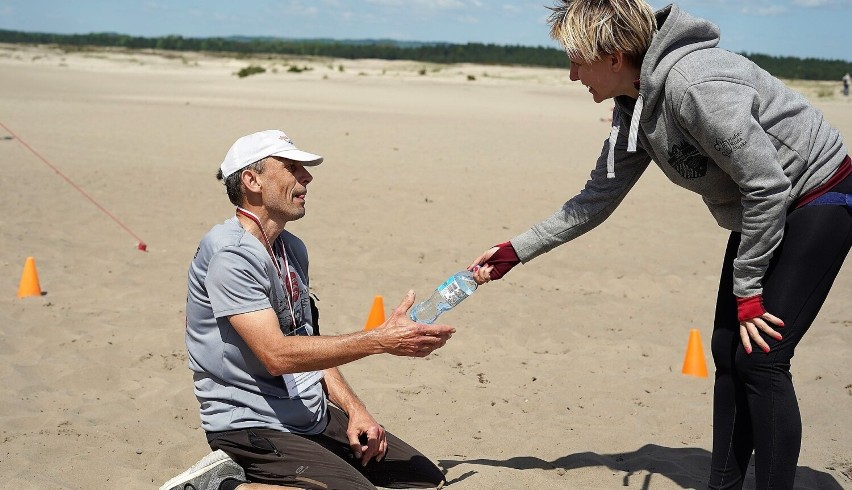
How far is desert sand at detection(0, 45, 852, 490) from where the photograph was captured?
4926mm

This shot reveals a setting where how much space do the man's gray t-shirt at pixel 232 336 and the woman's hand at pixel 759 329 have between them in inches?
70.8

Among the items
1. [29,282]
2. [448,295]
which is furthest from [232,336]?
[29,282]

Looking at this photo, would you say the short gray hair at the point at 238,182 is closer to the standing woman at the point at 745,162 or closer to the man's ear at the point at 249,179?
the man's ear at the point at 249,179

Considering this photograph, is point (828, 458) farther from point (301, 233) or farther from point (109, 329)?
point (301, 233)

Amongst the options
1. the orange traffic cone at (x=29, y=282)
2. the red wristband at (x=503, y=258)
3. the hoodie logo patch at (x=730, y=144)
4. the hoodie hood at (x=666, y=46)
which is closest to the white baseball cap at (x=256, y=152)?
the red wristband at (x=503, y=258)

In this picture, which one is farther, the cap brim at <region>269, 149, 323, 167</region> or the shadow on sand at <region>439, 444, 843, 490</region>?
the shadow on sand at <region>439, 444, 843, 490</region>

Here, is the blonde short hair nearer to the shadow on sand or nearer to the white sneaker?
the white sneaker

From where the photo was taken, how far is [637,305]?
7941 millimetres

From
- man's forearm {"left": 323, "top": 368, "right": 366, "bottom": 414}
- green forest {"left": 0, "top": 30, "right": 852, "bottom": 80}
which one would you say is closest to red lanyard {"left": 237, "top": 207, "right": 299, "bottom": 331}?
man's forearm {"left": 323, "top": 368, "right": 366, "bottom": 414}

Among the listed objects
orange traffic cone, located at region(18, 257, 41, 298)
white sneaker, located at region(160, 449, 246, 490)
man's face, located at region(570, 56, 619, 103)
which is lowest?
orange traffic cone, located at region(18, 257, 41, 298)

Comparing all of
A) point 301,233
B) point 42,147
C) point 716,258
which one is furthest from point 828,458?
point 42,147

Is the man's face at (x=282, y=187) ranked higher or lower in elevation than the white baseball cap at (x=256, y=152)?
lower

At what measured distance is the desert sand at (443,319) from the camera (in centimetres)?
493

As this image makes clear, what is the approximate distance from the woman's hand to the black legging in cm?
4
